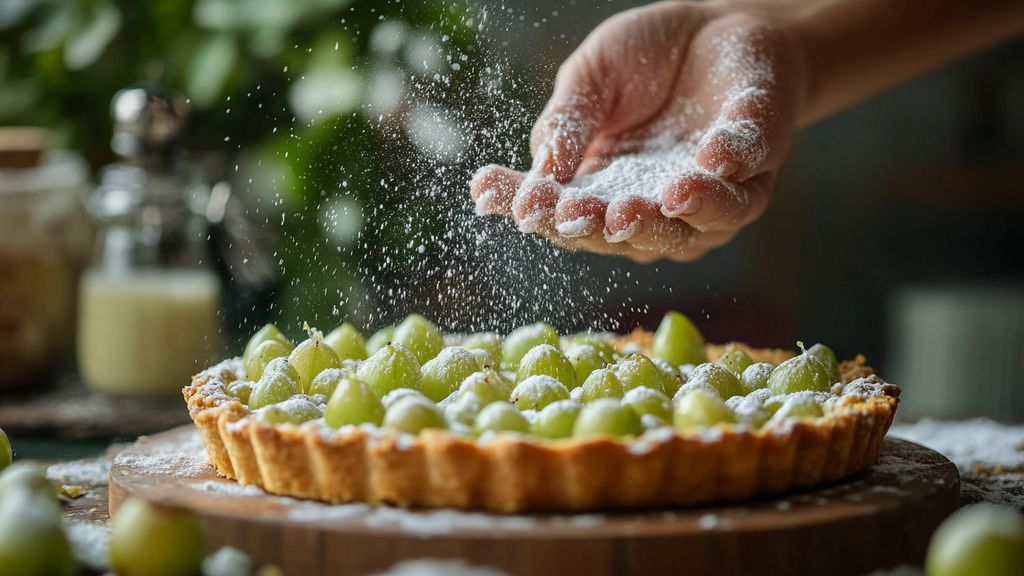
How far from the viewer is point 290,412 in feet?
4.76

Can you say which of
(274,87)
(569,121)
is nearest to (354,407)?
(569,121)

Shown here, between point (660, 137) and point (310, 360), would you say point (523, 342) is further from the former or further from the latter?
point (660, 137)

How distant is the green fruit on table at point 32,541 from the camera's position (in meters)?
1.10

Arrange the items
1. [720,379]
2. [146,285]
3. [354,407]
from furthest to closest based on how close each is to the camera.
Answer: [146,285] → [720,379] → [354,407]

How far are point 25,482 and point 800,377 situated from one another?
40.3 inches

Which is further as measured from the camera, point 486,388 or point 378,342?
point 378,342

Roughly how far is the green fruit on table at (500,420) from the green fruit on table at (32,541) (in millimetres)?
458

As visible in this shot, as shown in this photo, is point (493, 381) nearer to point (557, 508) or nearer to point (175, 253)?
point (557, 508)

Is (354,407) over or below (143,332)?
over

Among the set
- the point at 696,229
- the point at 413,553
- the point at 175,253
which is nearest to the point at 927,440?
the point at 696,229

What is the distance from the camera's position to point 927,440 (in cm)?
207

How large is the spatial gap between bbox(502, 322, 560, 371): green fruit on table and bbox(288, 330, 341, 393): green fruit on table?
308 mm

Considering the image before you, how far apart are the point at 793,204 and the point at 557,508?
3.81 meters

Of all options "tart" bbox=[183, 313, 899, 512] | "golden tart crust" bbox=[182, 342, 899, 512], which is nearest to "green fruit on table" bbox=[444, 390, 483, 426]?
"tart" bbox=[183, 313, 899, 512]
